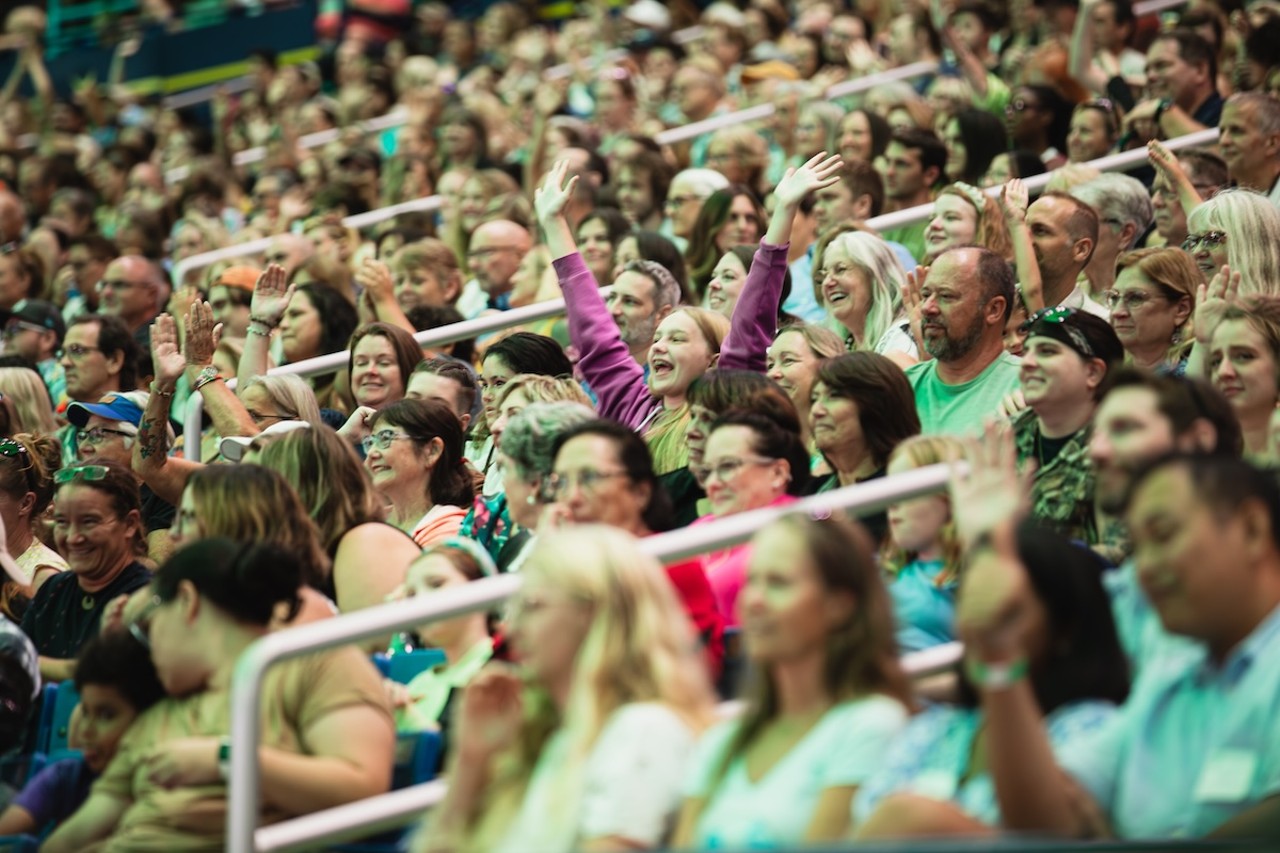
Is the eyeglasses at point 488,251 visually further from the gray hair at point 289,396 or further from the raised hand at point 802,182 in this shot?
the raised hand at point 802,182

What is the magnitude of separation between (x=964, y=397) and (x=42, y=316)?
5064 millimetres

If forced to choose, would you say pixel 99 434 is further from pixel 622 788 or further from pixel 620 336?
pixel 622 788

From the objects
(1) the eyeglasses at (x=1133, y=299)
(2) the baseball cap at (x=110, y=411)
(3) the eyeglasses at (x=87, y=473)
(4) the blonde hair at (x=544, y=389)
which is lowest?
(3) the eyeglasses at (x=87, y=473)

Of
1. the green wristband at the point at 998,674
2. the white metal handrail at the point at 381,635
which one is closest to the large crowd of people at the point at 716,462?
the green wristband at the point at 998,674


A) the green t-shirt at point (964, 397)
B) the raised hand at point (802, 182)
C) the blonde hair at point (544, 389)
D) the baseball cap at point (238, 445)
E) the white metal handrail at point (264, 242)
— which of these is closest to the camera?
the blonde hair at point (544, 389)

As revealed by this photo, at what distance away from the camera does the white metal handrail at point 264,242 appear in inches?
387

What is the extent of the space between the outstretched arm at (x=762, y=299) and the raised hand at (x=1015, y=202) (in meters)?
0.68

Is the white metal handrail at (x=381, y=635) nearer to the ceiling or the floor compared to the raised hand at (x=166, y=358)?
nearer to the floor

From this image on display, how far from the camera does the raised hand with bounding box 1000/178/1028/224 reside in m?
6.65

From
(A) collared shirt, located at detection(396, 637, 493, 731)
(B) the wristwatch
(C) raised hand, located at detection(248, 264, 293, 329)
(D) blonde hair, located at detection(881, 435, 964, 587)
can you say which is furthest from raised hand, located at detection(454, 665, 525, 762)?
(C) raised hand, located at detection(248, 264, 293, 329)

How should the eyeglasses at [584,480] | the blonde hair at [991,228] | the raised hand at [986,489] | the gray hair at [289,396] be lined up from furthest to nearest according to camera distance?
the blonde hair at [991,228]
the gray hair at [289,396]
the eyeglasses at [584,480]
the raised hand at [986,489]

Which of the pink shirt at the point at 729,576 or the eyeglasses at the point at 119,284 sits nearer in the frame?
the pink shirt at the point at 729,576

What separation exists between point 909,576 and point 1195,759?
4.09 ft

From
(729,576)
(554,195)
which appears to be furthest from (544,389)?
(554,195)
